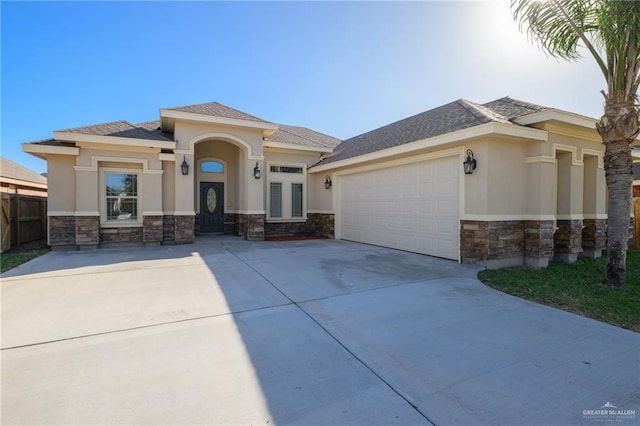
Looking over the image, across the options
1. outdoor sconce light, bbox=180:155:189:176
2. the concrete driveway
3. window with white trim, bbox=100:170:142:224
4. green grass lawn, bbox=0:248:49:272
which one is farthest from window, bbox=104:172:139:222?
the concrete driveway

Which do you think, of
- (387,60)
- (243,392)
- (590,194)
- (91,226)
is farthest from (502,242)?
(91,226)

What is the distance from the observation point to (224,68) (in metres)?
10.2

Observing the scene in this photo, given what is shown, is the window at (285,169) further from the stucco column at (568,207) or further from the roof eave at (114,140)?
the stucco column at (568,207)

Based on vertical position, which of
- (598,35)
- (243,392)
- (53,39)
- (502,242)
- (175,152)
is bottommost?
(243,392)

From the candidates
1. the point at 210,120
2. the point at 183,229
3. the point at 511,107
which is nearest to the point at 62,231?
the point at 183,229

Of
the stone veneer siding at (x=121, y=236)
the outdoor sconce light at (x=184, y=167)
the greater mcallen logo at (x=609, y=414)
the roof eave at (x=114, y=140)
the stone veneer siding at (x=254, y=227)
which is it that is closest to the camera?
the greater mcallen logo at (x=609, y=414)

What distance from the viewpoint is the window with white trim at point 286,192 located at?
1350 cm

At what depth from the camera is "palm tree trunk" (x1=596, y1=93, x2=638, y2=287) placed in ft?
18.1

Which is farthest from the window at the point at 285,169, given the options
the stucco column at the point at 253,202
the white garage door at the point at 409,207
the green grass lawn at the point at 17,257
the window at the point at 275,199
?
the green grass lawn at the point at 17,257

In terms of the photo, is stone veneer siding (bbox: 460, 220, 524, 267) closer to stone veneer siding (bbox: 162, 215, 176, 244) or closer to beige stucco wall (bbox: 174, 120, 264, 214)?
beige stucco wall (bbox: 174, 120, 264, 214)

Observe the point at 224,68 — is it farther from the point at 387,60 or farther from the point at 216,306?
the point at 216,306

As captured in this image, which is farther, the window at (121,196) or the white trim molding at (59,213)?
the window at (121,196)

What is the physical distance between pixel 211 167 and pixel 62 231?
5806 mm

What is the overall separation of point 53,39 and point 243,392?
10.0 meters
